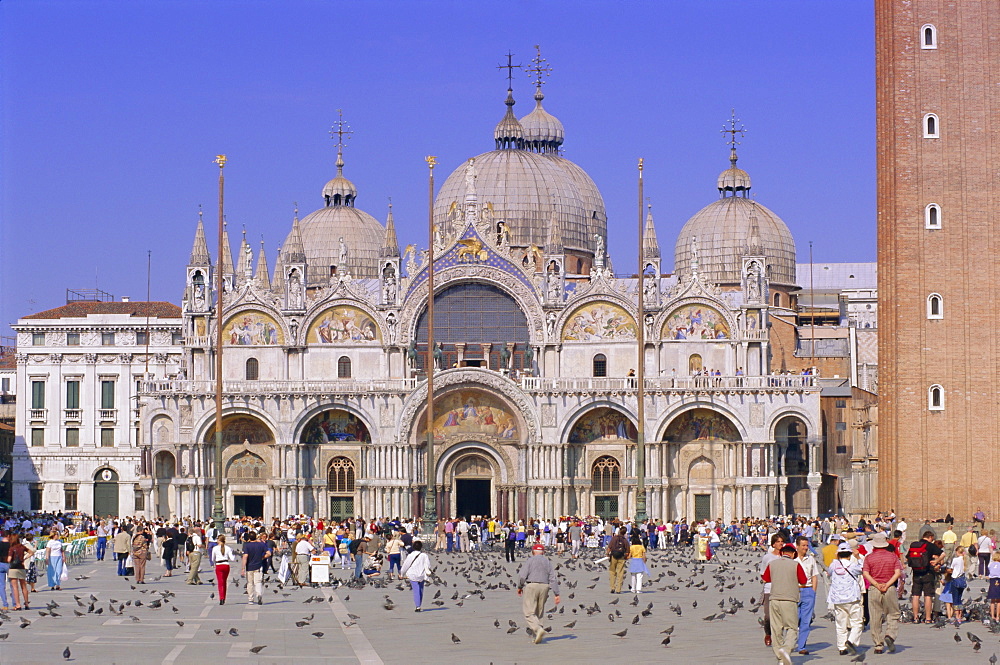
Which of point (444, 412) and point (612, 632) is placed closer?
point (612, 632)

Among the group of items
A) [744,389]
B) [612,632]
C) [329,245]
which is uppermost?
[329,245]

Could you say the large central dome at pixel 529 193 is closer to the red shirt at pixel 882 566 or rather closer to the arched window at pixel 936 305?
the arched window at pixel 936 305

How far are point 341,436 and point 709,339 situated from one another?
15.9m

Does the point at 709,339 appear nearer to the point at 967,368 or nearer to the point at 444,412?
the point at 444,412

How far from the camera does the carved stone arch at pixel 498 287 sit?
72.2 m

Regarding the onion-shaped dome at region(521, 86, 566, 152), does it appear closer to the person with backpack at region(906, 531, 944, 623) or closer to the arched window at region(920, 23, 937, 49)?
the arched window at region(920, 23, 937, 49)

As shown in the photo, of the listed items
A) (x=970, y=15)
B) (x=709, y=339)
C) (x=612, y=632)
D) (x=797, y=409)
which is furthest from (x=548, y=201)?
(x=612, y=632)

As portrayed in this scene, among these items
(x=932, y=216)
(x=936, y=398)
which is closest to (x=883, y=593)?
(x=936, y=398)

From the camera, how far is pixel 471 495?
238ft

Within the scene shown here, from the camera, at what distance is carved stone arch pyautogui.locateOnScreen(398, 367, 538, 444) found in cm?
7006

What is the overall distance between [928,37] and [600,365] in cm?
2221

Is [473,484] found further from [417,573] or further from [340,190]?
[417,573]

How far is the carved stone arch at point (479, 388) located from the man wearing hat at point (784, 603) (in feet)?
151

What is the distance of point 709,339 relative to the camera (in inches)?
2815
